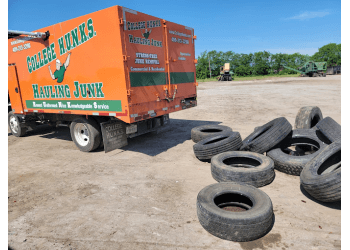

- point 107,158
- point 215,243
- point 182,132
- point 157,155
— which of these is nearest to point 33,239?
point 215,243

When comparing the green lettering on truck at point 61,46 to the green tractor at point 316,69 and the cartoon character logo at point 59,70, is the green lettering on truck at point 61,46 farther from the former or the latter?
the green tractor at point 316,69

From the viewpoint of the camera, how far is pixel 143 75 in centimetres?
611

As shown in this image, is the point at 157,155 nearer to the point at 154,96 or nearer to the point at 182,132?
the point at 154,96

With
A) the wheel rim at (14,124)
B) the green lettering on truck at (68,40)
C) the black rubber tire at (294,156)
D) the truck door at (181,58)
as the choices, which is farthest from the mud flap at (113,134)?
the wheel rim at (14,124)

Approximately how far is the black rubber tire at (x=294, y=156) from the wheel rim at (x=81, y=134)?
17.3ft

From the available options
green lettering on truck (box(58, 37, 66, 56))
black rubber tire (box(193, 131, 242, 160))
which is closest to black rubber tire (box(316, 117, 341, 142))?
black rubber tire (box(193, 131, 242, 160))

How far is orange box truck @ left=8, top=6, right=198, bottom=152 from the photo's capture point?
5.68 metres

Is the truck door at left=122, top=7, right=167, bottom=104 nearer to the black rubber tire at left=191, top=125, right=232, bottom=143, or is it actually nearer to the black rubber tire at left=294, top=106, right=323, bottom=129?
the black rubber tire at left=191, top=125, right=232, bottom=143

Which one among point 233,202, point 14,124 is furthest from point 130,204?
point 14,124

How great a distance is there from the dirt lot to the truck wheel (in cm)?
214

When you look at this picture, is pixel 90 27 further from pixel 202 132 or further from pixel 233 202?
pixel 233 202

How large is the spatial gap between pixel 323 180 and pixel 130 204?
317 cm

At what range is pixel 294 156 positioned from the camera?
198 inches

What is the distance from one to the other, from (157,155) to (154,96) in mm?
1700
